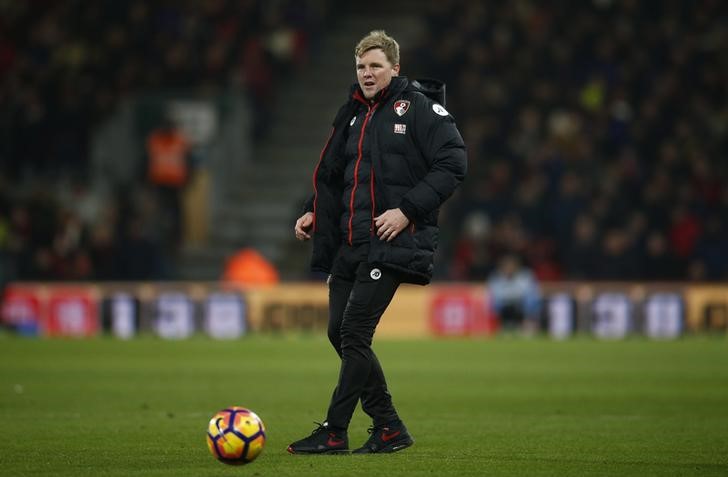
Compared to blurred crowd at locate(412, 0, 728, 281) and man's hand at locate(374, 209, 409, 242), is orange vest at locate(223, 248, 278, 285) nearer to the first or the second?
blurred crowd at locate(412, 0, 728, 281)

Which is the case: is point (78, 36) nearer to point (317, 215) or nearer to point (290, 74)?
point (290, 74)

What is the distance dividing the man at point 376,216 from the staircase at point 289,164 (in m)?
19.0

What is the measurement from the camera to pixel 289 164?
30406mm

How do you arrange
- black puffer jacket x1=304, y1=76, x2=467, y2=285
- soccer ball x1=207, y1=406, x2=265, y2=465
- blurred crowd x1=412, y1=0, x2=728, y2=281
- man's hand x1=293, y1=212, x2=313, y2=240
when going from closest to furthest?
soccer ball x1=207, y1=406, x2=265, y2=465
black puffer jacket x1=304, y1=76, x2=467, y2=285
man's hand x1=293, y1=212, x2=313, y2=240
blurred crowd x1=412, y1=0, x2=728, y2=281

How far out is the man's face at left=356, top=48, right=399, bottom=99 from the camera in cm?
834

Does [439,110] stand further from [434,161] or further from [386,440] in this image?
[386,440]

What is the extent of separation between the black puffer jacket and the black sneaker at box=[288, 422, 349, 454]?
37.0 inches

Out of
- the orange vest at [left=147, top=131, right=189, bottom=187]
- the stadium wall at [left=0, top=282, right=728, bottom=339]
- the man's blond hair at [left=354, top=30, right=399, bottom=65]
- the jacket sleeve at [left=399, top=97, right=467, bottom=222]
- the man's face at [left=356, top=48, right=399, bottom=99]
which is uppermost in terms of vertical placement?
the orange vest at [left=147, top=131, right=189, bottom=187]

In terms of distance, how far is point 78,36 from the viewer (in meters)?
29.1

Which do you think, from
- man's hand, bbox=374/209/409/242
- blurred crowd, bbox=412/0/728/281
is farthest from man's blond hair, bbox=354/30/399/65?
blurred crowd, bbox=412/0/728/281

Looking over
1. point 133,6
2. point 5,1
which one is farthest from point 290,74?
point 5,1

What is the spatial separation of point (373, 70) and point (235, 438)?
86.4 inches

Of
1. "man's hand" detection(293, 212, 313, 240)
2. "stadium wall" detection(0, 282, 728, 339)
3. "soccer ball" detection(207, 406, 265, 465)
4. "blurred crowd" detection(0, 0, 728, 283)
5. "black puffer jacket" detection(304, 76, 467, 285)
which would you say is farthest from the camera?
"blurred crowd" detection(0, 0, 728, 283)

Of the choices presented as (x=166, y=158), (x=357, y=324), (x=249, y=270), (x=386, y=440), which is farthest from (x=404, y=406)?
(x=166, y=158)
